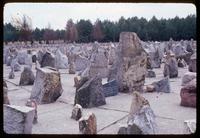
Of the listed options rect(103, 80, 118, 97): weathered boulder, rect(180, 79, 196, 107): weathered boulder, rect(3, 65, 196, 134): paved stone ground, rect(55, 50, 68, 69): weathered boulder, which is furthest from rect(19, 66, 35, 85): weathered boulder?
rect(55, 50, 68, 69): weathered boulder

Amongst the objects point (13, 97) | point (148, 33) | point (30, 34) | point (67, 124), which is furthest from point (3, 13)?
point (30, 34)

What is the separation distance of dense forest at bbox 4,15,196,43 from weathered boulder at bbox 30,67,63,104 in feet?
75.7

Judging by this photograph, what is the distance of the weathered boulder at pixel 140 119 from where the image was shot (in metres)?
2.59

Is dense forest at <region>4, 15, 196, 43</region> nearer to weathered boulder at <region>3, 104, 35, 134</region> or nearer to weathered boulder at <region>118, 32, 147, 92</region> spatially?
weathered boulder at <region>118, 32, 147, 92</region>

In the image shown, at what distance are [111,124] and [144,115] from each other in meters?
0.55

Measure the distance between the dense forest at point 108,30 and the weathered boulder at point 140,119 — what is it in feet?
79.8

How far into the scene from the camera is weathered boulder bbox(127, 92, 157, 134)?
259 cm

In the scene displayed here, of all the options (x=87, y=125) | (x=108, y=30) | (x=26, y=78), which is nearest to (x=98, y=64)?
(x=26, y=78)

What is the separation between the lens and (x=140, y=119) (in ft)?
8.74

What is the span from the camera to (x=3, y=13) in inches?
66.1

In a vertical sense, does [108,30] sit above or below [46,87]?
above

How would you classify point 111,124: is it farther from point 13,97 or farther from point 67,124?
point 13,97

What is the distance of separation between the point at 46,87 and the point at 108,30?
35.3 metres

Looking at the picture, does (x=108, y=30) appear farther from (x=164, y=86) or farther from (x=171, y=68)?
(x=164, y=86)
